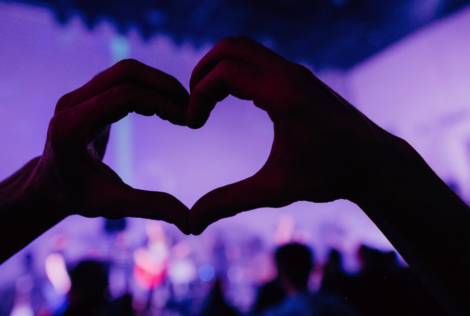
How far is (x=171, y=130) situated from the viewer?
4.06 meters

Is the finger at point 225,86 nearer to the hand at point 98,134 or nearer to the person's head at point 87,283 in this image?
the hand at point 98,134

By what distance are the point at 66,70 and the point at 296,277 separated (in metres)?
3.73

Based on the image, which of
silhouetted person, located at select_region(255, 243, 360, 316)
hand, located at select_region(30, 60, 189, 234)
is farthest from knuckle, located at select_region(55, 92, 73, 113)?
silhouetted person, located at select_region(255, 243, 360, 316)

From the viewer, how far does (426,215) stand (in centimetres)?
42

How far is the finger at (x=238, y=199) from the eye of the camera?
1.40ft

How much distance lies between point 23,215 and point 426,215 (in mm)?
736

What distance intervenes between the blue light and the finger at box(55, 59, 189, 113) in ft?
13.0

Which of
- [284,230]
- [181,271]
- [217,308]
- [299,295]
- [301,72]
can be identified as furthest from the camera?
[284,230]

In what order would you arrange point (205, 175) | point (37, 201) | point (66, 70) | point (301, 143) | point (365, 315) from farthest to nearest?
point (205, 175)
point (66, 70)
point (365, 315)
point (37, 201)
point (301, 143)

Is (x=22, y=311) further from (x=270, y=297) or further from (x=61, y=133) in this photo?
→ (x=61, y=133)

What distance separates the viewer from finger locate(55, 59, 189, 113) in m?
0.43

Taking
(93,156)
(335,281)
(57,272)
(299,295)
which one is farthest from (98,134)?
(57,272)

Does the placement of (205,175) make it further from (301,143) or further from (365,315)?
(301,143)

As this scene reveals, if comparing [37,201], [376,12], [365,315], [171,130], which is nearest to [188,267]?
[171,130]
